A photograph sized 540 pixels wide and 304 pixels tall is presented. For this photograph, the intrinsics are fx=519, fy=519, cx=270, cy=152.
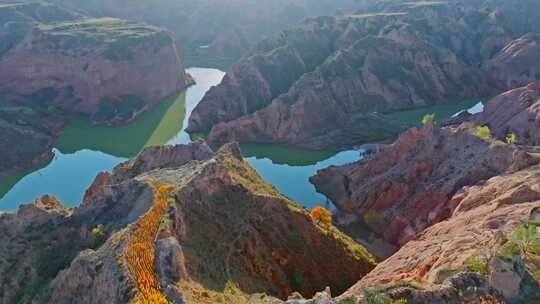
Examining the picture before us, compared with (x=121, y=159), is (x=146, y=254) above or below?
above

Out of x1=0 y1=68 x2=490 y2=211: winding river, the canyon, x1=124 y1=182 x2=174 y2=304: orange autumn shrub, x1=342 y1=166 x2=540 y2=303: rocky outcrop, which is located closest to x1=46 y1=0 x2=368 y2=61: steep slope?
the canyon

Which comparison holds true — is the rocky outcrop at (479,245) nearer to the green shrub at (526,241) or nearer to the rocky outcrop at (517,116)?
the green shrub at (526,241)

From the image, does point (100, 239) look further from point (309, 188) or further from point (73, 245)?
point (309, 188)

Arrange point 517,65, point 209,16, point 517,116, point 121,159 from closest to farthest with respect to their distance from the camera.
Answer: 1. point 517,116
2. point 121,159
3. point 517,65
4. point 209,16

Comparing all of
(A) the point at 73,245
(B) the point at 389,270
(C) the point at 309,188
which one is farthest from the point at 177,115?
(B) the point at 389,270

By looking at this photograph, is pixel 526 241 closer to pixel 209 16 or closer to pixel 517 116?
pixel 517 116

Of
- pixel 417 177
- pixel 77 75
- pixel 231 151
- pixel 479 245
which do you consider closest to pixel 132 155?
pixel 77 75

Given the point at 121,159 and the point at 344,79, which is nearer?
the point at 121,159
